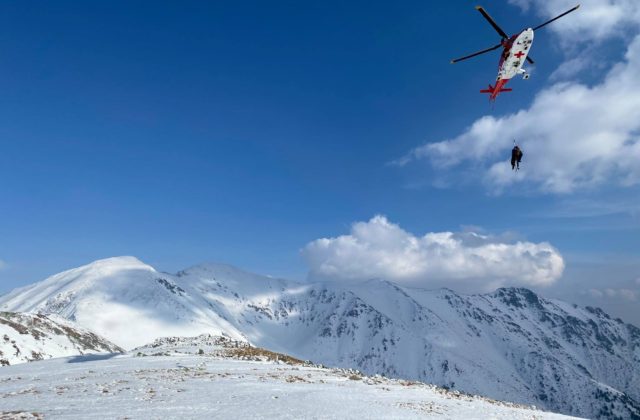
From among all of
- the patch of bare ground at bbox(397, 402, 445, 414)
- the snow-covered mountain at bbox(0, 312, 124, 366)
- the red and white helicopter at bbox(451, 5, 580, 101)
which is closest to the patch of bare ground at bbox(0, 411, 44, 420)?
the patch of bare ground at bbox(397, 402, 445, 414)

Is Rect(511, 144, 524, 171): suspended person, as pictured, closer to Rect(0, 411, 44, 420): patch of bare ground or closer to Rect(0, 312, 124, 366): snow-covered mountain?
Rect(0, 411, 44, 420): patch of bare ground

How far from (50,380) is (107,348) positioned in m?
83.6

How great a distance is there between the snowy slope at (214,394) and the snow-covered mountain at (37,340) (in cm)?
3671

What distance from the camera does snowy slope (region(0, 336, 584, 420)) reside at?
21156 millimetres

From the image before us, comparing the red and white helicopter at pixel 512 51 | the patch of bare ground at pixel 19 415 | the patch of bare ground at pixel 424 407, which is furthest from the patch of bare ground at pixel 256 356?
the red and white helicopter at pixel 512 51

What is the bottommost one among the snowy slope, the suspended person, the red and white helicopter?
the snowy slope

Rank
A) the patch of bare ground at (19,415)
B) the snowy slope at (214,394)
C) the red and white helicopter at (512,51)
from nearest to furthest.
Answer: the patch of bare ground at (19,415) < the snowy slope at (214,394) < the red and white helicopter at (512,51)

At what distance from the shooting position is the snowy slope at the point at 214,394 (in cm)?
2116

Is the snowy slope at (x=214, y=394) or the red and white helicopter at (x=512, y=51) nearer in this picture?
the snowy slope at (x=214, y=394)

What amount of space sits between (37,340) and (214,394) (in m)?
70.0

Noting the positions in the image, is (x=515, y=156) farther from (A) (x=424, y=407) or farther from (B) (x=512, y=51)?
(A) (x=424, y=407)

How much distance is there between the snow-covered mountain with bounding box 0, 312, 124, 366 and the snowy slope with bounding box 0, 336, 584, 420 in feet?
120

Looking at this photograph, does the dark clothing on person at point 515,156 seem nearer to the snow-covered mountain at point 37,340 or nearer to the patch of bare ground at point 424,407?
the patch of bare ground at point 424,407

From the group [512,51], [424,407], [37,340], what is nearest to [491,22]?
[512,51]
